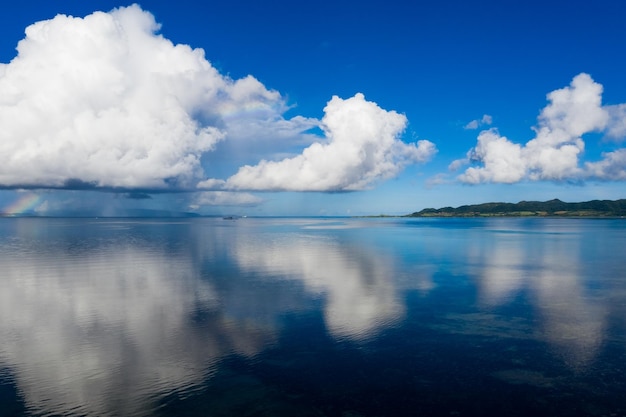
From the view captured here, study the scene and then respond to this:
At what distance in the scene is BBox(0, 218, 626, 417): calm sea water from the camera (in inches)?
746

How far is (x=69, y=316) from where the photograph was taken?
1320 inches

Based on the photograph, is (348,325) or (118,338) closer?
(118,338)

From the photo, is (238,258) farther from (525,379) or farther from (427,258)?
(525,379)

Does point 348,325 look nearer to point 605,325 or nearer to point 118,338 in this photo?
point 118,338

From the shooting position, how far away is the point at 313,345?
86.8ft

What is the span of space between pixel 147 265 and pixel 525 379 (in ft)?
184

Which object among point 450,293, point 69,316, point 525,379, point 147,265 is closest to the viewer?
point 525,379

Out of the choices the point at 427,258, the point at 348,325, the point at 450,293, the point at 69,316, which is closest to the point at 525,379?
the point at 348,325

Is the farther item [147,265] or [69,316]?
[147,265]

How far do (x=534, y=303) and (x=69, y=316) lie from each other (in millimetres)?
40818

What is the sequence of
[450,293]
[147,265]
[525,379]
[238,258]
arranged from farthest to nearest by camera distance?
1. [238,258]
2. [147,265]
3. [450,293]
4. [525,379]

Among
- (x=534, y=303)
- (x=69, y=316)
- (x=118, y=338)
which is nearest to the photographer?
(x=118, y=338)

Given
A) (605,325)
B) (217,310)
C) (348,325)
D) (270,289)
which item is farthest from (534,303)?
(217,310)

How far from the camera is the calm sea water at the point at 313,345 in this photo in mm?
18938
